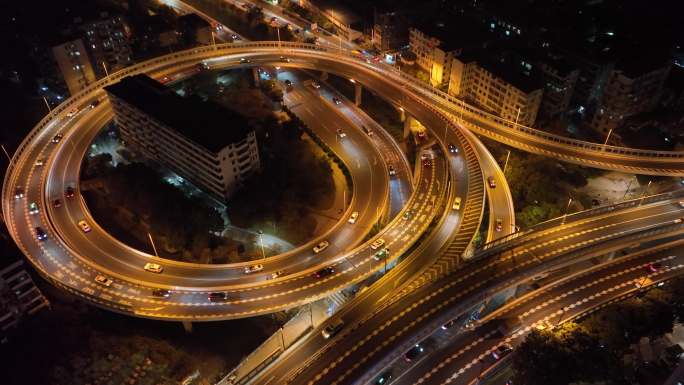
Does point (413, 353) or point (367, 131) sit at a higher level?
point (367, 131)

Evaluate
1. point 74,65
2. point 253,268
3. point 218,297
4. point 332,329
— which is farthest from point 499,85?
point 74,65

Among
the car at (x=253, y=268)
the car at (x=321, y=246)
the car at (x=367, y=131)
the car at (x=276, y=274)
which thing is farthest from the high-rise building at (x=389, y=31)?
the car at (x=276, y=274)

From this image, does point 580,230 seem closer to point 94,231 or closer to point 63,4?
point 94,231

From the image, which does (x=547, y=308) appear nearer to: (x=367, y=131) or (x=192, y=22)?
(x=367, y=131)

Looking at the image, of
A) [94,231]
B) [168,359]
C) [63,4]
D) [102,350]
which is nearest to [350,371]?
[168,359]

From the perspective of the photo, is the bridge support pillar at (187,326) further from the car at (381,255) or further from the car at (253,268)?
the car at (381,255)

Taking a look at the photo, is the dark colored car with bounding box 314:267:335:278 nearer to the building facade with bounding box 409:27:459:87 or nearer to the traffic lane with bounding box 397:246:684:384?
the traffic lane with bounding box 397:246:684:384

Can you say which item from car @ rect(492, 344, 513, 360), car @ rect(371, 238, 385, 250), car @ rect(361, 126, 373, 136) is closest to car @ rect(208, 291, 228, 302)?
car @ rect(371, 238, 385, 250)
